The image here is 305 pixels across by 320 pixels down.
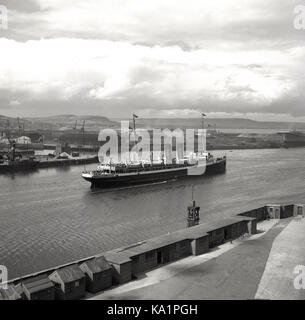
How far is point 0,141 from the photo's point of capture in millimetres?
105875

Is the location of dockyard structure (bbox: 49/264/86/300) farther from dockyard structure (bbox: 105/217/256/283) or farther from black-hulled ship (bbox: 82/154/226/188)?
black-hulled ship (bbox: 82/154/226/188)

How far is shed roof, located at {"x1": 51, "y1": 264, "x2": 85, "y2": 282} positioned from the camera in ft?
47.9

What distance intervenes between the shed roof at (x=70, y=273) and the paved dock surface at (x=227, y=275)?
1.00 metres

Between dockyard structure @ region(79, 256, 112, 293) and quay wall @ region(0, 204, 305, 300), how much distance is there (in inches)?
12.2

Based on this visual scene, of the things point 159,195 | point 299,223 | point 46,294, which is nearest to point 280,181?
point 159,195

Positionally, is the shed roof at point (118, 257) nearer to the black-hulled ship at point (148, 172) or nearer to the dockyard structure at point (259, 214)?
the dockyard structure at point (259, 214)

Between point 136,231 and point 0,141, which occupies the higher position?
point 0,141

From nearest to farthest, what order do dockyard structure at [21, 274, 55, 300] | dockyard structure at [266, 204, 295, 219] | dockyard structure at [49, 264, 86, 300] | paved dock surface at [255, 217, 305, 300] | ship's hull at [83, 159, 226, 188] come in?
dockyard structure at [21, 274, 55, 300]
dockyard structure at [49, 264, 86, 300]
paved dock surface at [255, 217, 305, 300]
dockyard structure at [266, 204, 295, 219]
ship's hull at [83, 159, 226, 188]

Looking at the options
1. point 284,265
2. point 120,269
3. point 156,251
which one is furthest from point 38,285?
point 284,265

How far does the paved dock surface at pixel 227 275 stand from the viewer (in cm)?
1513

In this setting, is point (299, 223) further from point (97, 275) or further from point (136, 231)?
point (97, 275)

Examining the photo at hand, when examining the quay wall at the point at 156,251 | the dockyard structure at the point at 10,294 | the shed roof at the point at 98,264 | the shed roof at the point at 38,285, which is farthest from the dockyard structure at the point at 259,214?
the dockyard structure at the point at 10,294

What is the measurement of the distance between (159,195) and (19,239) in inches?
776

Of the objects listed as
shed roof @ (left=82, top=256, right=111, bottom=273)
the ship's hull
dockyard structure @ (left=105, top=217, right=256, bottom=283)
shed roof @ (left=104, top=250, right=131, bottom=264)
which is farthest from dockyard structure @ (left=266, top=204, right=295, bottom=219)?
the ship's hull
